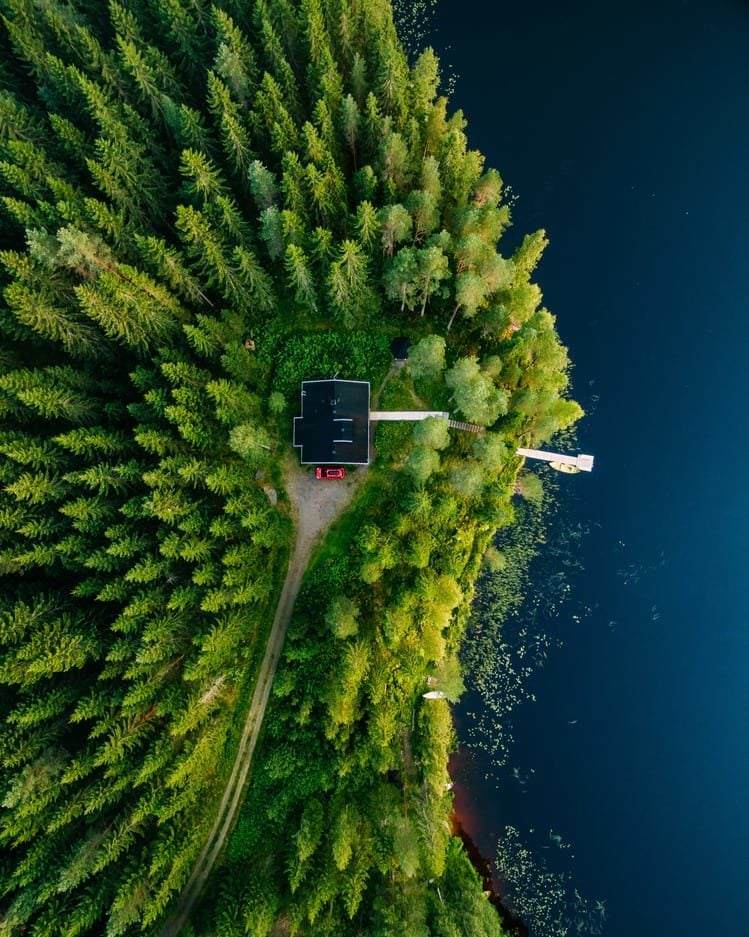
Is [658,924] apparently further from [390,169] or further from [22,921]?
[390,169]

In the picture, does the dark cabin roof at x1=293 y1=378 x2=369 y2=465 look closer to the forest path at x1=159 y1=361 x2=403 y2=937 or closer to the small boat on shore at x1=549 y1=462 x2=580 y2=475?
the forest path at x1=159 y1=361 x2=403 y2=937

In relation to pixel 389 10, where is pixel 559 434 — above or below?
below

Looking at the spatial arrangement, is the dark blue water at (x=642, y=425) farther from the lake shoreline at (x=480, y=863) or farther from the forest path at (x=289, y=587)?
the forest path at (x=289, y=587)

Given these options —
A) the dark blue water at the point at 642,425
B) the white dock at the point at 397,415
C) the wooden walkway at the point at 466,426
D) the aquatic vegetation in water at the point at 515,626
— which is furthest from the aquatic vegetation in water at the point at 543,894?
the white dock at the point at 397,415

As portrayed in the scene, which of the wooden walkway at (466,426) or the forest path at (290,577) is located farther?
the wooden walkway at (466,426)

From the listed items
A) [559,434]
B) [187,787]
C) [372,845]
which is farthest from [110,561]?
[559,434]

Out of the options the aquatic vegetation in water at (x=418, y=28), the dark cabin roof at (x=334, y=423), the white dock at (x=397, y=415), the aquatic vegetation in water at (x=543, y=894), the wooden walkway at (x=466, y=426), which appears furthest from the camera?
the aquatic vegetation in water at (x=418, y=28)

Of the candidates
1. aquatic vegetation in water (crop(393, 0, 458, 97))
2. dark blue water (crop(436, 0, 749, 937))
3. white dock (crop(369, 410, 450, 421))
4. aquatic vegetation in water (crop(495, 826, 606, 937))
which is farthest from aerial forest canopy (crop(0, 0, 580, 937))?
dark blue water (crop(436, 0, 749, 937))
